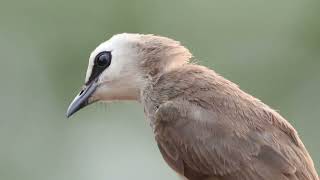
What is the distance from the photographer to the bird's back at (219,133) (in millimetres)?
5574

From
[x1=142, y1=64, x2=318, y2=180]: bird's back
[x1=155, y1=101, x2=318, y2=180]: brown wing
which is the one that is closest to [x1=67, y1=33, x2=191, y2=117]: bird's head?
[x1=142, y1=64, x2=318, y2=180]: bird's back

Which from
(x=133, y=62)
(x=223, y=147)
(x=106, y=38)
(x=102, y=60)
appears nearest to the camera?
(x=223, y=147)

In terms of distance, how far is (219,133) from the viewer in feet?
18.6

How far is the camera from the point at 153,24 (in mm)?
11211

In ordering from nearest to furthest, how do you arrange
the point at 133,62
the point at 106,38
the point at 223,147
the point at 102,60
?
the point at 223,147, the point at 133,62, the point at 102,60, the point at 106,38

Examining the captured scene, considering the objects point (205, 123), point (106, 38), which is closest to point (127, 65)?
point (205, 123)

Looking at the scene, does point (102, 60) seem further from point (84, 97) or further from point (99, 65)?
point (84, 97)

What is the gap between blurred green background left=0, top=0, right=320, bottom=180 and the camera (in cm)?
1083

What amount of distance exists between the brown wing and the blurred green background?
4.74 meters

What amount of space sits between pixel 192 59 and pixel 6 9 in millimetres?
6114

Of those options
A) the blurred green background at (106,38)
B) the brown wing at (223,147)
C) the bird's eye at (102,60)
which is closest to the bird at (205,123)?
the brown wing at (223,147)

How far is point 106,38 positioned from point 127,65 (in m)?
4.51

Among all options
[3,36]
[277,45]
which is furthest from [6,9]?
[277,45]

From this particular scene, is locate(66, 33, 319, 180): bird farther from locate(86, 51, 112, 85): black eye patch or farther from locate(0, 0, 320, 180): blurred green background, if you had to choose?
locate(0, 0, 320, 180): blurred green background
